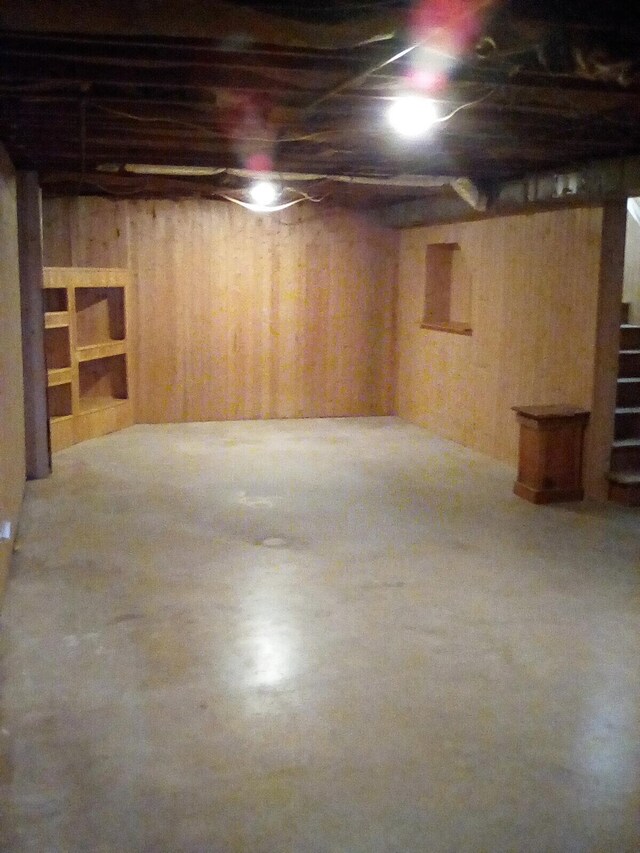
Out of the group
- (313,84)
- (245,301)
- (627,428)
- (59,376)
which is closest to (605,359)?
(627,428)

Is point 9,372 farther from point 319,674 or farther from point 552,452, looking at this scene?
point 552,452

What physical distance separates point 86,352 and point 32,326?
1267 millimetres

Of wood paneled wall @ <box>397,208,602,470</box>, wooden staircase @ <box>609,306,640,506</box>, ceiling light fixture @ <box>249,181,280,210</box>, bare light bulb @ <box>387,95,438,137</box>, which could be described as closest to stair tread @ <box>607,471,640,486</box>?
wooden staircase @ <box>609,306,640,506</box>

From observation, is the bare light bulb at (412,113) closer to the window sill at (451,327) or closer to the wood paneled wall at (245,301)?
the window sill at (451,327)

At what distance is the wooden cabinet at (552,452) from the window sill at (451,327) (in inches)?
72.3

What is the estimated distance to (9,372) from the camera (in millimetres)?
4438

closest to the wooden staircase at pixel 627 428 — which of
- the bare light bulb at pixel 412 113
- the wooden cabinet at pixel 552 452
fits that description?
the wooden cabinet at pixel 552 452

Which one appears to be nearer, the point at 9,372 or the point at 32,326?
the point at 9,372

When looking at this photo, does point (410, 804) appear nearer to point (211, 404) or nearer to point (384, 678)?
point (384, 678)

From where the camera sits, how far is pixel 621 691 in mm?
2881

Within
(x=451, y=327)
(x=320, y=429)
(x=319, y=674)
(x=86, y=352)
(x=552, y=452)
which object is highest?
(x=451, y=327)

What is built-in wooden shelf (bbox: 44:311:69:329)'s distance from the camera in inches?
258

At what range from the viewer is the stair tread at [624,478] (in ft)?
17.3

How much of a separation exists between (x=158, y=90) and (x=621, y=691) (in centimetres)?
289
